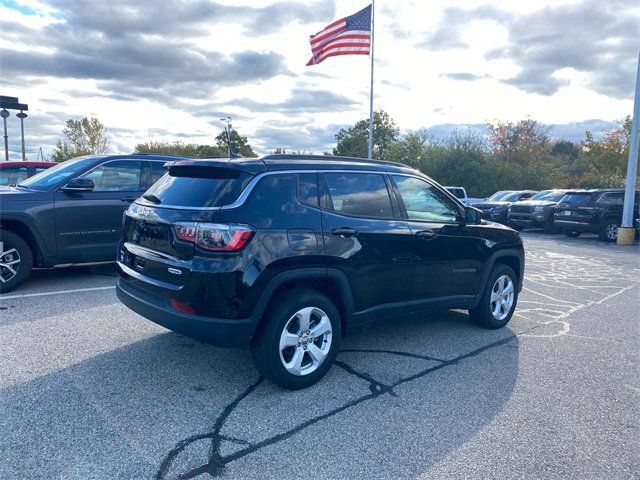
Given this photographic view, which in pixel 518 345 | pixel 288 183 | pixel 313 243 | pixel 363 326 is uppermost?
pixel 288 183

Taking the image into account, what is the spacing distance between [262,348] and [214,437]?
0.72 m

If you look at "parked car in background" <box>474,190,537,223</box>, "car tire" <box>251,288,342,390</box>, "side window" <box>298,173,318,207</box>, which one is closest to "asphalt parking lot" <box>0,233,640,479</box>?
"car tire" <box>251,288,342,390</box>

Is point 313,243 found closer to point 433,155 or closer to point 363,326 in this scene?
point 363,326

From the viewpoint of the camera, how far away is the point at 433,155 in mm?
39062

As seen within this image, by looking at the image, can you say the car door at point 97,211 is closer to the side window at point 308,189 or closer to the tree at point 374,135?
the side window at point 308,189

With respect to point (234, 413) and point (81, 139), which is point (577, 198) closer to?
point (234, 413)

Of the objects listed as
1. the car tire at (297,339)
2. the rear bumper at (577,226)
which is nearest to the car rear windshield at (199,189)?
the car tire at (297,339)

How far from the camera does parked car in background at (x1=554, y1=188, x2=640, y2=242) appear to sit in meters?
15.9

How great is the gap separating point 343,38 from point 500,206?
950 cm

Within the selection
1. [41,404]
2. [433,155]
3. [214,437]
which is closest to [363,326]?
[214,437]

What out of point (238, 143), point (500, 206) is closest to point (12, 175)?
point (500, 206)

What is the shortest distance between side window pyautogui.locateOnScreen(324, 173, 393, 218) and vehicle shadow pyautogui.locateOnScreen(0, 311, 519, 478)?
136 centimetres

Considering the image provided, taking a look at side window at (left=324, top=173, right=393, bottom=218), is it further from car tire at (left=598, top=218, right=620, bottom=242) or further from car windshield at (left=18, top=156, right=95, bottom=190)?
car tire at (left=598, top=218, right=620, bottom=242)

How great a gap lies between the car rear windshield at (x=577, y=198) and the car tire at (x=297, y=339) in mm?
15157
